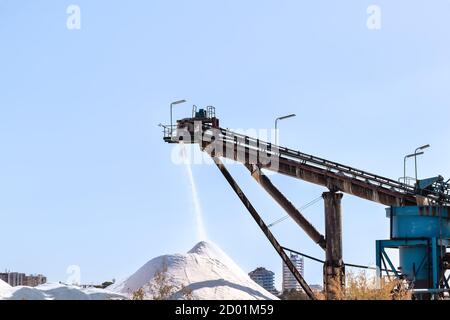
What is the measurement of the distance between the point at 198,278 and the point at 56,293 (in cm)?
1097

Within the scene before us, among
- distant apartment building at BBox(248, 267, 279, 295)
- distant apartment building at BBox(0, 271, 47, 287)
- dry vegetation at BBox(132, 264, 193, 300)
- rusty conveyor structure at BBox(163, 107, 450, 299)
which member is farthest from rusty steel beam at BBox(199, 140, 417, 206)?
distant apartment building at BBox(248, 267, 279, 295)

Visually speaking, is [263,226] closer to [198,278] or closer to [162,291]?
[198,278]

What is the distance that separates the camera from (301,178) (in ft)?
148

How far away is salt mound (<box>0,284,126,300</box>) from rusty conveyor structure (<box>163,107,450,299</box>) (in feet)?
36.4

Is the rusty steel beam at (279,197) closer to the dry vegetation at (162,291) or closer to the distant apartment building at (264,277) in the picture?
the dry vegetation at (162,291)

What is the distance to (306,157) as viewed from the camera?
45.5 m

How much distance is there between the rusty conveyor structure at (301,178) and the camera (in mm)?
43531

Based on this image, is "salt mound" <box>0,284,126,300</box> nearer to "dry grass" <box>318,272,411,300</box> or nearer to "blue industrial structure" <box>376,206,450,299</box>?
"dry grass" <box>318,272,411,300</box>

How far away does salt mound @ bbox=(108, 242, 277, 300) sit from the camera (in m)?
41.9

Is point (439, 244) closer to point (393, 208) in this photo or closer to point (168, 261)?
point (393, 208)

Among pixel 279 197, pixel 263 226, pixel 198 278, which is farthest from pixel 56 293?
pixel 279 197

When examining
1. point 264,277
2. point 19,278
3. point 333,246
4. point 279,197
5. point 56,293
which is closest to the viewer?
point 56,293
